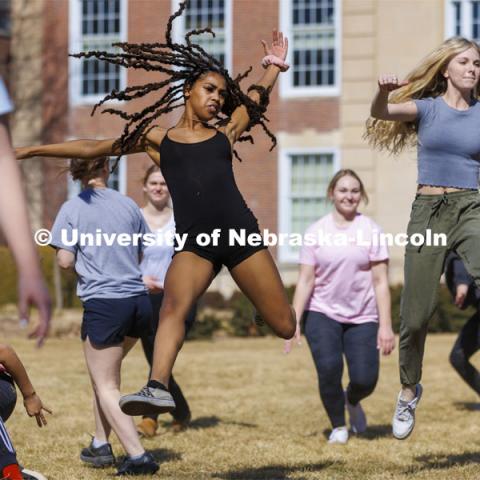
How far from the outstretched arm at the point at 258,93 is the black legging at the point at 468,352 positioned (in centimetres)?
421

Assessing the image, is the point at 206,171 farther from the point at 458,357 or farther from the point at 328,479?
the point at 458,357

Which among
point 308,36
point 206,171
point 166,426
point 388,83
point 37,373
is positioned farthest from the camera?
point 308,36

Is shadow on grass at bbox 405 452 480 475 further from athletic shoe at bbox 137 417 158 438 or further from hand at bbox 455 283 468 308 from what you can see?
athletic shoe at bbox 137 417 158 438

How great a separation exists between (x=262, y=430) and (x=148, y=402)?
429 cm

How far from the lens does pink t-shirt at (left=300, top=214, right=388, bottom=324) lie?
32.1ft

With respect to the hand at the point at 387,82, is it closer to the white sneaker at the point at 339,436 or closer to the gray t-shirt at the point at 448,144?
the gray t-shirt at the point at 448,144

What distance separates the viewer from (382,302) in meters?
9.77

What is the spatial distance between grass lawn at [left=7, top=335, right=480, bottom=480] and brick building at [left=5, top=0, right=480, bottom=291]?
34.6 ft

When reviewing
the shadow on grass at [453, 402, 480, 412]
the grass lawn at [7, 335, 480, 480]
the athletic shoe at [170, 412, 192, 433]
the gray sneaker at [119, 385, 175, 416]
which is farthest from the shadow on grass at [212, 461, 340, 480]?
the shadow on grass at [453, 402, 480, 412]

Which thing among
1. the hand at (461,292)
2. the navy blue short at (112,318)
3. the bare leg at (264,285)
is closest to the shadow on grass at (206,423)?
the hand at (461,292)

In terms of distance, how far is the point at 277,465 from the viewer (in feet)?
28.1

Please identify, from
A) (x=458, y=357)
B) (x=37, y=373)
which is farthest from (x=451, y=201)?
(x=37, y=373)

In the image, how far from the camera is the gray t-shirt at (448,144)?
7.73m

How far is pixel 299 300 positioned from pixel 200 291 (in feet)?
10.2
